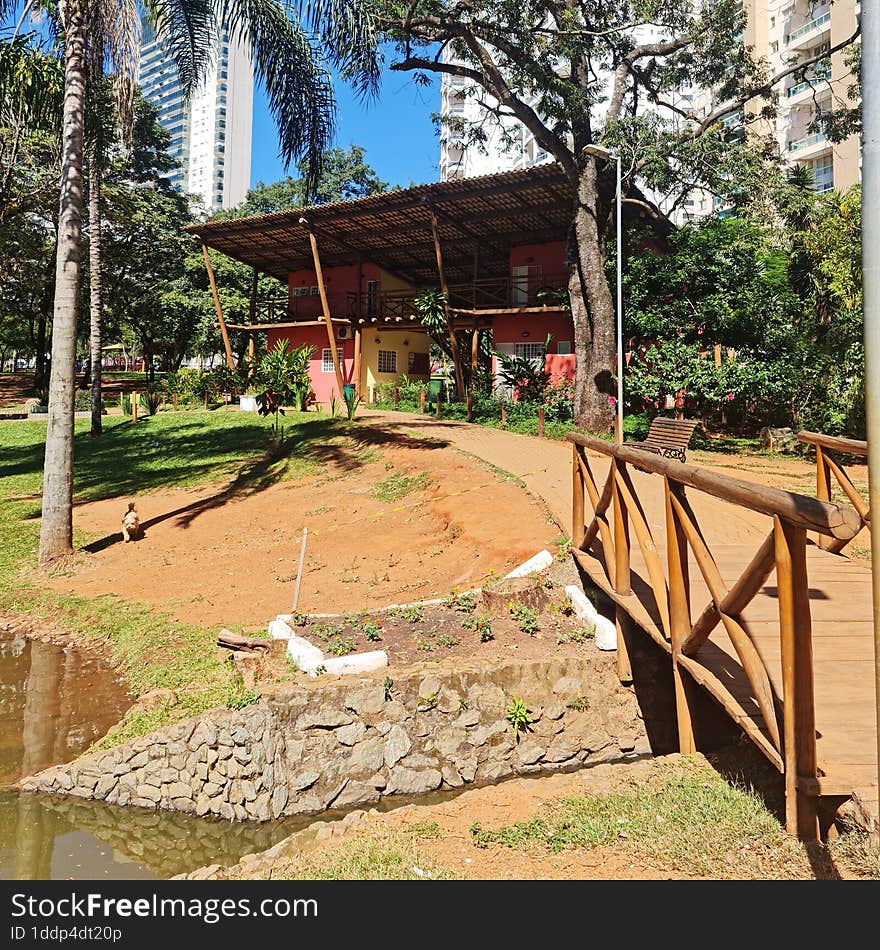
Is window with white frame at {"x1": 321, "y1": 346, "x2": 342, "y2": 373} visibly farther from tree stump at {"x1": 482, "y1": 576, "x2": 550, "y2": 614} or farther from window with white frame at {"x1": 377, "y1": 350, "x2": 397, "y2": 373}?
tree stump at {"x1": 482, "y1": 576, "x2": 550, "y2": 614}

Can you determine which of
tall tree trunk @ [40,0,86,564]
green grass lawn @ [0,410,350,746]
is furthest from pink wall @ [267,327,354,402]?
tall tree trunk @ [40,0,86,564]

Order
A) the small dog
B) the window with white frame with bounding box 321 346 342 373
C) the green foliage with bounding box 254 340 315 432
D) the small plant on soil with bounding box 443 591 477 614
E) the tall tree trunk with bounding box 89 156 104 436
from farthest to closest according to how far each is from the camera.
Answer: the window with white frame with bounding box 321 346 342 373 < the tall tree trunk with bounding box 89 156 104 436 < the green foliage with bounding box 254 340 315 432 < the small dog < the small plant on soil with bounding box 443 591 477 614

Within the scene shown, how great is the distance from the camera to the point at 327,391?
101 feet

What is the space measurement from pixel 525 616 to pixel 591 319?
49.6 feet

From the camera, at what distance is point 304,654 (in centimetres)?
654

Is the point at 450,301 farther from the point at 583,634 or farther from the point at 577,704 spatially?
the point at 577,704

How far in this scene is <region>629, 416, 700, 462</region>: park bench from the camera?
14.5 m

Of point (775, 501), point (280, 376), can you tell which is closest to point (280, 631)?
point (775, 501)

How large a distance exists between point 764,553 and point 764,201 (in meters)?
19.5

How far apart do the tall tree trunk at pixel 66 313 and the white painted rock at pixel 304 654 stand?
22.5ft

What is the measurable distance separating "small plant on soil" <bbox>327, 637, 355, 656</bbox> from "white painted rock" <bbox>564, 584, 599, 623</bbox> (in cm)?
227

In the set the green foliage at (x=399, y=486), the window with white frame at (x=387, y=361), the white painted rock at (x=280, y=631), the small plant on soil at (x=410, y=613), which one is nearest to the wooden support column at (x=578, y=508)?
the small plant on soil at (x=410, y=613)

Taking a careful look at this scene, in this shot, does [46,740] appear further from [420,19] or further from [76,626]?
[420,19]

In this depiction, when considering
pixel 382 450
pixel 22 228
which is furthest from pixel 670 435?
pixel 22 228
